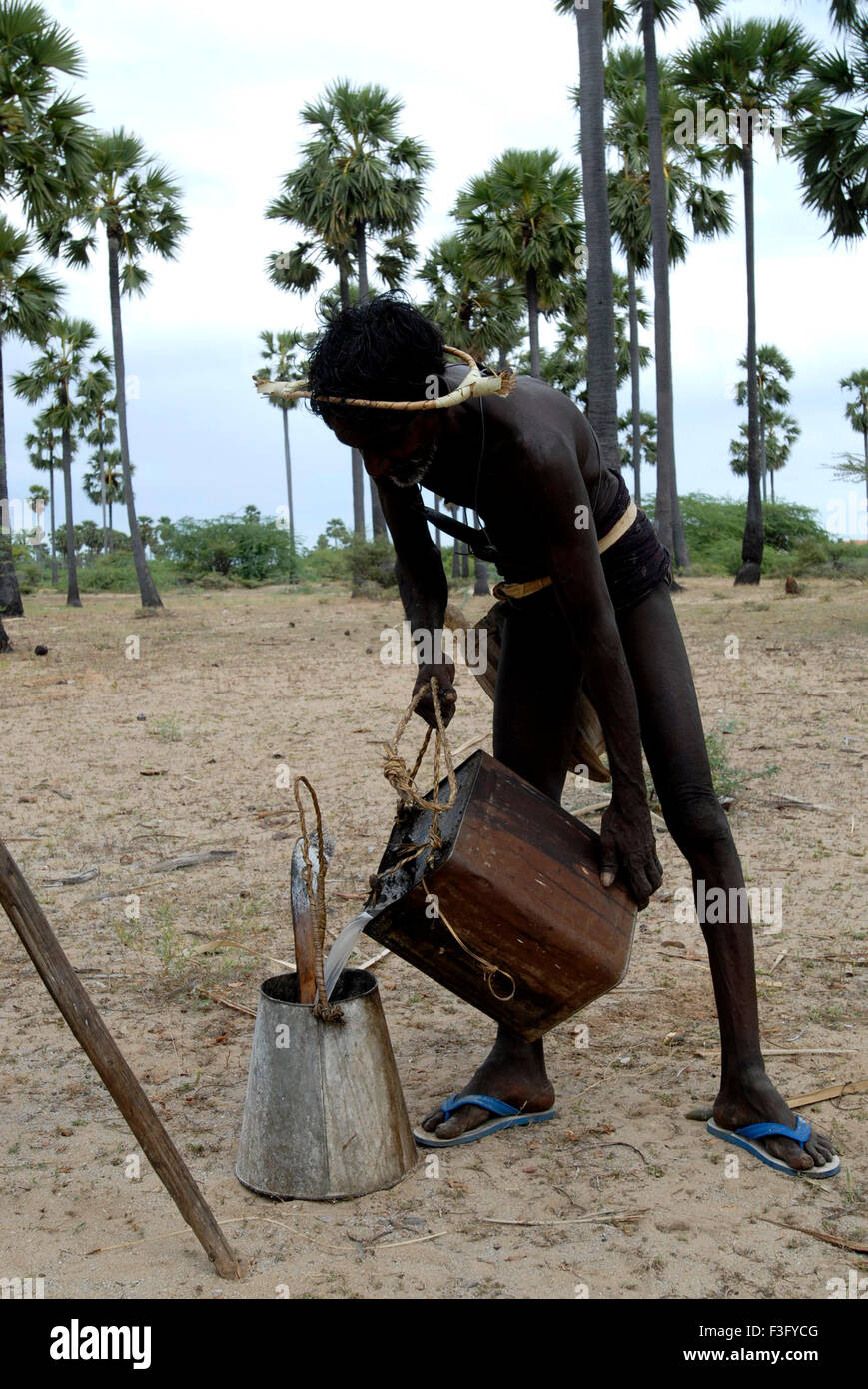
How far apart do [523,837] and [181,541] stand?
34698mm

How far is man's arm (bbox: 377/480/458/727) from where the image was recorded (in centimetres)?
260

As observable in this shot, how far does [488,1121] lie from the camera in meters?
2.62

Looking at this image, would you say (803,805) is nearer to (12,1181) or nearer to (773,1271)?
(773,1271)

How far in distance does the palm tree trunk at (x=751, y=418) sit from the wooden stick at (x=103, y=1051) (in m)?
18.1

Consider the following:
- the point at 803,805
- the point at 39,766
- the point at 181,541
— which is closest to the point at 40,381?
the point at 181,541

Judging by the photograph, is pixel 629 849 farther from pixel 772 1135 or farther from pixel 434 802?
pixel 772 1135

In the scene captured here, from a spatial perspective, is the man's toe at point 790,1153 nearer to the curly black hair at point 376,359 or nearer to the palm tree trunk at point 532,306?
the curly black hair at point 376,359

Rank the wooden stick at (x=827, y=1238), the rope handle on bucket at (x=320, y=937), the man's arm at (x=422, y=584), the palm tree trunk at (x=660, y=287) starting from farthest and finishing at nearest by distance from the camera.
A: the palm tree trunk at (x=660, y=287) → the man's arm at (x=422, y=584) → the rope handle on bucket at (x=320, y=937) → the wooden stick at (x=827, y=1238)

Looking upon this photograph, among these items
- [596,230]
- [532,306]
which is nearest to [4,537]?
[596,230]

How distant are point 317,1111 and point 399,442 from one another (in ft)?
4.53

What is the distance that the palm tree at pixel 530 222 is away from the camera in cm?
1964

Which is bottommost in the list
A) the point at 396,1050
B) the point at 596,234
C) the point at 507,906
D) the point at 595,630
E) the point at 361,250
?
the point at 396,1050

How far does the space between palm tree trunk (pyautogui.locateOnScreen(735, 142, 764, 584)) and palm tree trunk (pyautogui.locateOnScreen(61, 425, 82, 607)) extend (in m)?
13.9

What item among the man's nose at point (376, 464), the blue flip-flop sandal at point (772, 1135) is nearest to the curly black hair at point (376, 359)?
the man's nose at point (376, 464)
